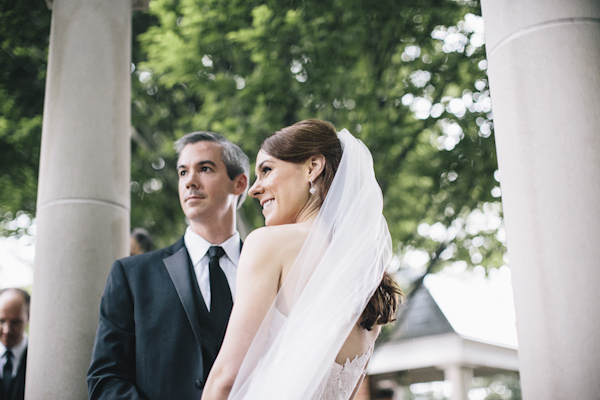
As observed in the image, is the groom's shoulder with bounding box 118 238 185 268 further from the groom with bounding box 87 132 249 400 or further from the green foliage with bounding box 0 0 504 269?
the green foliage with bounding box 0 0 504 269

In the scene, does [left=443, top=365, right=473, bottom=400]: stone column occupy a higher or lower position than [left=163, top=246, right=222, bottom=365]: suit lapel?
lower

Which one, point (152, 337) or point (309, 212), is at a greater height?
point (309, 212)

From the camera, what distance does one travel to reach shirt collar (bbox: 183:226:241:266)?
3.82m

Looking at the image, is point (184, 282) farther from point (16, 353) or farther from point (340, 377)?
point (16, 353)

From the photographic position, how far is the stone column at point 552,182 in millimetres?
2635

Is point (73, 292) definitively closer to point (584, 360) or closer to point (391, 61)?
point (584, 360)

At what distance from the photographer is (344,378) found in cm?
292

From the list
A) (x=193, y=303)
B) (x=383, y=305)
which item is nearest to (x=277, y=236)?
(x=383, y=305)

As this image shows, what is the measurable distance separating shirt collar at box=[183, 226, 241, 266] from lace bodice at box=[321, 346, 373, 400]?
1.19 meters

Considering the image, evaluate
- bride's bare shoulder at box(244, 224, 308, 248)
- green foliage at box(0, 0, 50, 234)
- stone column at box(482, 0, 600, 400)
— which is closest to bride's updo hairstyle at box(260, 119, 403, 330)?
bride's bare shoulder at box(244, 224, 308, 248)

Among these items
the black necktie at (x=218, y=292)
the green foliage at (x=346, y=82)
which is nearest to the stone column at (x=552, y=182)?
the black necktie at (x=218, y=292)

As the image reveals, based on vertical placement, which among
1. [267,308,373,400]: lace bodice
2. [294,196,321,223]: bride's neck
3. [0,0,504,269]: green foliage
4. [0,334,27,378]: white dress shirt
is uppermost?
[0,0,504,269]: green foliage

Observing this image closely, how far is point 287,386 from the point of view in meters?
2.65

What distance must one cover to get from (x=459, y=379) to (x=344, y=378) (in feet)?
60.8
